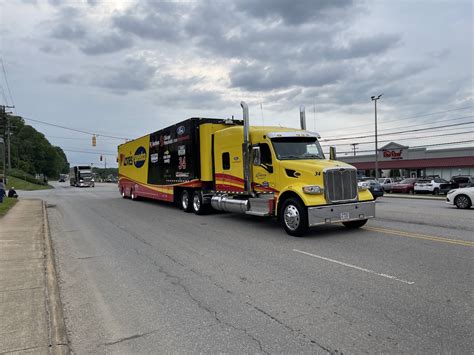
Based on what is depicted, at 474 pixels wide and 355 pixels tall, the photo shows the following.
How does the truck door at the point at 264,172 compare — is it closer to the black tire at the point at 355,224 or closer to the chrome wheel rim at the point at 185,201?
Result: the black tire at the point at 355,224

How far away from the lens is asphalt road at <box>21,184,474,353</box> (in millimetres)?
3852

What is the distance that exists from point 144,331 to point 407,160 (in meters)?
62.4

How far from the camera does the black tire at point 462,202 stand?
16.0 m

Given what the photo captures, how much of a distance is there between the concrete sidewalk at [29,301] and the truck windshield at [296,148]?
252 inches

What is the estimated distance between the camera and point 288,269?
6.42m

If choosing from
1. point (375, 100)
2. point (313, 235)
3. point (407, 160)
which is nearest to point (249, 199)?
point (313, 235)

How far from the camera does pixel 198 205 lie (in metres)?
14.8

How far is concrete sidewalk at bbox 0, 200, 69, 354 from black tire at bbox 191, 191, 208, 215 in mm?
6374

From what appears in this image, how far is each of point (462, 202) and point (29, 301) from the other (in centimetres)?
1685

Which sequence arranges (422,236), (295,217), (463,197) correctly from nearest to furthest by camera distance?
(422,236) < (295,217) < (463,197)

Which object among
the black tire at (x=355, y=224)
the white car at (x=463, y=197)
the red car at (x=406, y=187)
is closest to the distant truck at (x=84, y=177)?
the red car at (x=406, y=187)

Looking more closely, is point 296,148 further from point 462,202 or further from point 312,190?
point 462,202

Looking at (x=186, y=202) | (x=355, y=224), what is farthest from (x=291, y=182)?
(x=186, y=202)

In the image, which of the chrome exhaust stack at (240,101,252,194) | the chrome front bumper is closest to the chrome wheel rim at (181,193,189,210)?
the chrome exhaust stack at (240,101,252,194)
